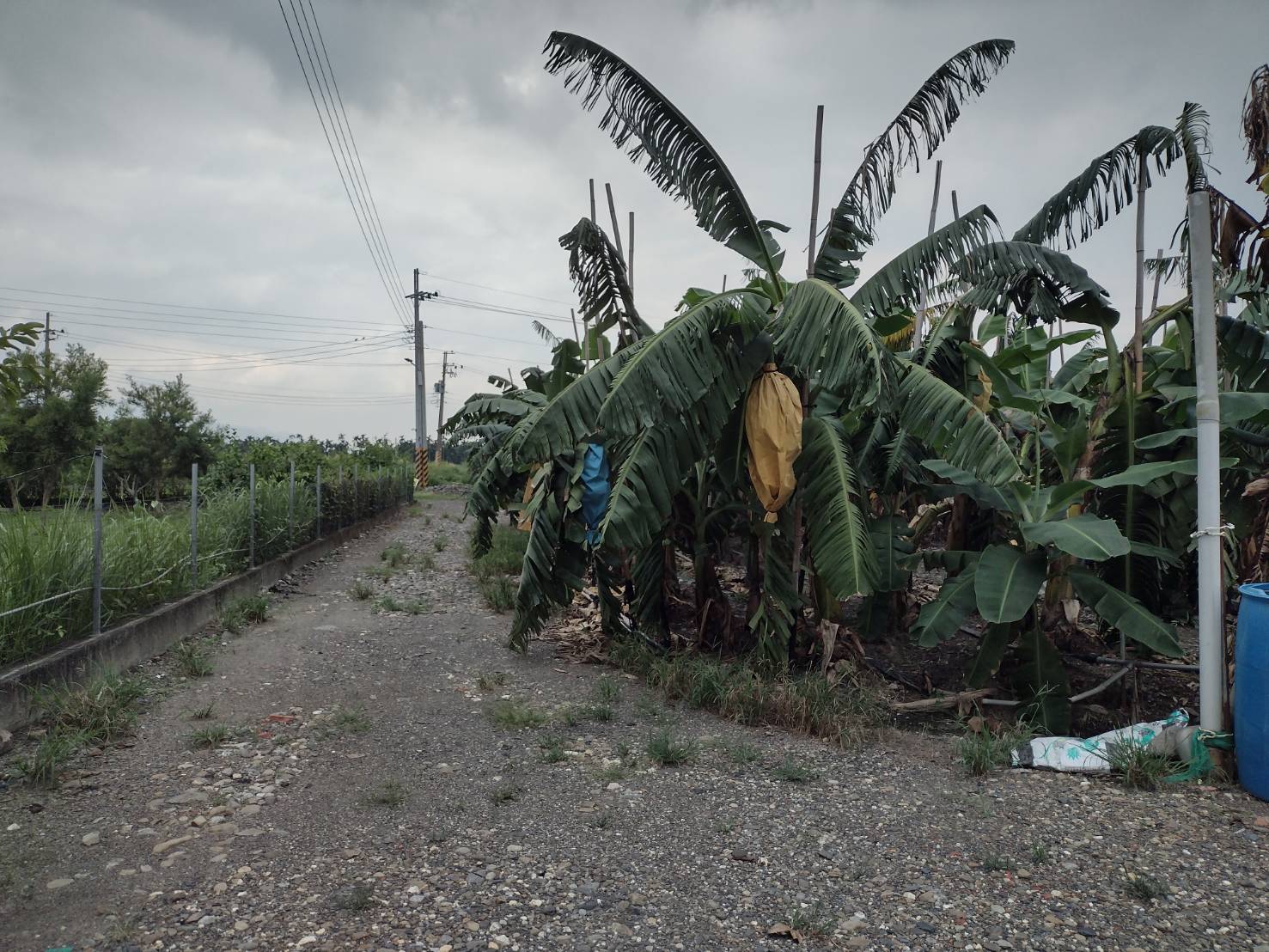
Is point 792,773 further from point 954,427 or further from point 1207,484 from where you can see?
point 1207,484

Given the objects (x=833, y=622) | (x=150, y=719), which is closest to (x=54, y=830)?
(x=150, y=719)

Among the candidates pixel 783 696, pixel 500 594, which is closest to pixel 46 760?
pixel 783 696

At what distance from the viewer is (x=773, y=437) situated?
17.5 ft

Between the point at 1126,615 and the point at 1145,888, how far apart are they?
230 centimetres

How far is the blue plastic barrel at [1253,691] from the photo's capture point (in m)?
3.84

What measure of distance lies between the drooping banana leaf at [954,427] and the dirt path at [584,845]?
170cm

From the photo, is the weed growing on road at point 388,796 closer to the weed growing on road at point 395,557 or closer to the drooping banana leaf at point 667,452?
the drooping banana leaf at point 667,452

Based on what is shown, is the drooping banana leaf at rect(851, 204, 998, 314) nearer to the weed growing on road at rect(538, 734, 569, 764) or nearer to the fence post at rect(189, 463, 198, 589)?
the weed growing on road at rect(538, 734, 569, 764)

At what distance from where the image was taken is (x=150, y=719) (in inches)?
200

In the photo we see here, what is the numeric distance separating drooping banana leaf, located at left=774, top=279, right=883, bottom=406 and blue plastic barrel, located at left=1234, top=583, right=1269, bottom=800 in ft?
6.82

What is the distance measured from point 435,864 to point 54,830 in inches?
69.6

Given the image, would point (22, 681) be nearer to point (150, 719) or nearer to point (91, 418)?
point (150, 719)

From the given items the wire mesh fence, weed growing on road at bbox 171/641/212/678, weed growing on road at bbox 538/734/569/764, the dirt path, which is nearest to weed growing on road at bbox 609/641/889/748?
the dirt path

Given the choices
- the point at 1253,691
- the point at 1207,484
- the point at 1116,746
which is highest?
the point at 1207,484
